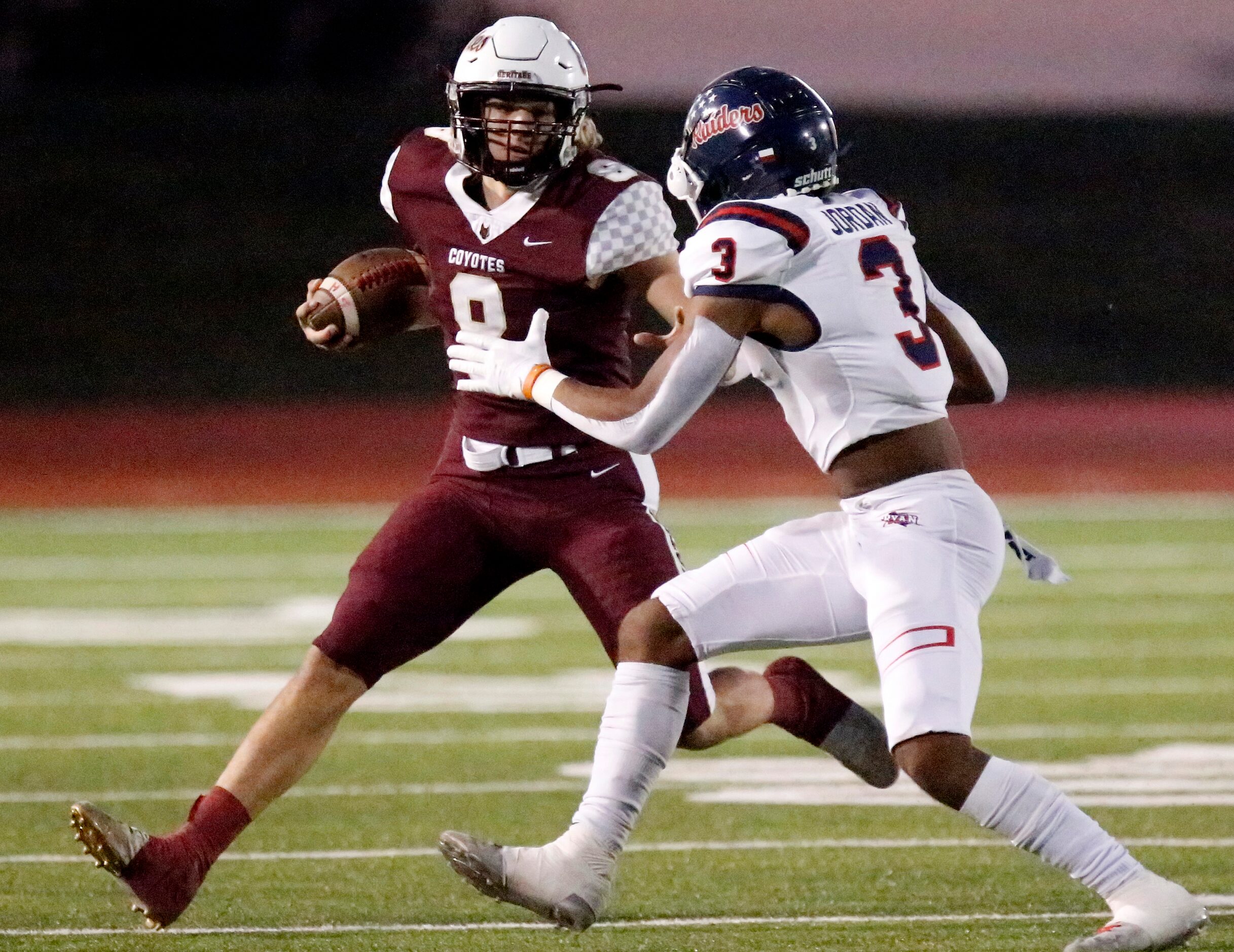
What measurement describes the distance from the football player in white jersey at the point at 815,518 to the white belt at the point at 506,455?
244 millimetres

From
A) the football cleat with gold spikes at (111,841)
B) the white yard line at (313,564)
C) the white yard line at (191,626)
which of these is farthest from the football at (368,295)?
the white yard line at (313,564)

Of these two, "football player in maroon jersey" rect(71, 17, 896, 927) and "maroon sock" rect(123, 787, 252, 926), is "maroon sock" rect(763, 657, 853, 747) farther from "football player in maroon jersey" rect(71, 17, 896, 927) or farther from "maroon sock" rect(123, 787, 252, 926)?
"maroon sock" rect(123, 787, 252, 926)

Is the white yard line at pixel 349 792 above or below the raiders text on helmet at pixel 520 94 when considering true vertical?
below

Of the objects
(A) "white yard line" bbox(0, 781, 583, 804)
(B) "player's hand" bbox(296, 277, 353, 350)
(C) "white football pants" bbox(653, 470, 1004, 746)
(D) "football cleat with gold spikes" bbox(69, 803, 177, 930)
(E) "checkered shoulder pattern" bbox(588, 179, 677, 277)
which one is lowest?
(A) "white yard line" bbox(0, 781, 583, 804)

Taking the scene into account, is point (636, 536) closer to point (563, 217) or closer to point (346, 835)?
point (563, 217)

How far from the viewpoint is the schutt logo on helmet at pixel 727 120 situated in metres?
3.27

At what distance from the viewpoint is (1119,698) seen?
20.7ft

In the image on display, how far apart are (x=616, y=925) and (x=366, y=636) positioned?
0.68 meters

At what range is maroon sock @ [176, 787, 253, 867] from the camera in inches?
136

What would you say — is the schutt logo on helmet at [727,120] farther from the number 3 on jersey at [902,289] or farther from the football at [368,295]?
the football at [368,295]

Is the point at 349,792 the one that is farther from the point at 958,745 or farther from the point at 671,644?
the point at 958,745

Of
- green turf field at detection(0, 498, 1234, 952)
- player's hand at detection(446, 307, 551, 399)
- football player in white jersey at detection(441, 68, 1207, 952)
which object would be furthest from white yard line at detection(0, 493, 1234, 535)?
football player in white jersey at detection(441, 68, 1207, 952)

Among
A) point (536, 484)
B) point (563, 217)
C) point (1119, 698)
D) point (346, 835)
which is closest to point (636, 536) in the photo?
point (536, 484)

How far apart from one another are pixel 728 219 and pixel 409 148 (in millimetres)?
914
